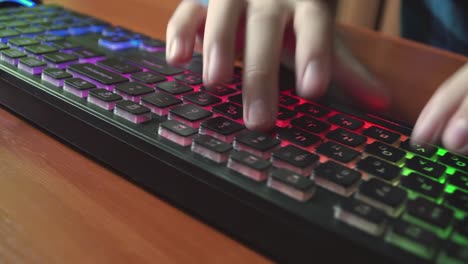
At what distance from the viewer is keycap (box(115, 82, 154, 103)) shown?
37 cm

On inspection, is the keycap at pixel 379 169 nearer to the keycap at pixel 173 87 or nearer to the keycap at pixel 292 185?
the keycap at pixel 292 185

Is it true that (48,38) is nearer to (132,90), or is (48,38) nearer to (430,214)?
(132,90)

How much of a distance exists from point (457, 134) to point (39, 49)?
39cm

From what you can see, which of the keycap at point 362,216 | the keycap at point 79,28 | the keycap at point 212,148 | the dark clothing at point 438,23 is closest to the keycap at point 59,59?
the keycap at point 79,28

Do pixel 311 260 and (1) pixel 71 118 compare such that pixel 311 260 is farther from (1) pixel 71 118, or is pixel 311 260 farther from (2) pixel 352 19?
(2) pixel 352 19

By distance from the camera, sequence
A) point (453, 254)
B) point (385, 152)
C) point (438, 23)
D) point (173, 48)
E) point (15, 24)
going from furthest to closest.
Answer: point (438, 23)
point (15, 24)
point (173, 48)
point (385, 152)
point (453, 254)

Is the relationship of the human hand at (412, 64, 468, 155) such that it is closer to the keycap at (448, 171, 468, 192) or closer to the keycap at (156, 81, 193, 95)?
the keycap at (448, 171, 468, 192)

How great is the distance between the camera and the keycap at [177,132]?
304 mm

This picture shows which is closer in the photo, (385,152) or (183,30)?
(385,152)

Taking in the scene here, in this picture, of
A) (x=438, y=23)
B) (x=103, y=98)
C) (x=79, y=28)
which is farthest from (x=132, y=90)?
(x=438, y=23)

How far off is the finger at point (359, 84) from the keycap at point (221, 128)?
0.17 m

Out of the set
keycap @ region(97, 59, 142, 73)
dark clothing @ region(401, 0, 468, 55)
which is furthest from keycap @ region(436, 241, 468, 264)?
dark clothing @ region(401, 0, 468, 55)

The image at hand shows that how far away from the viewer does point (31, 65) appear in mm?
412

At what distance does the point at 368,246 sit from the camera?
0.71ft
